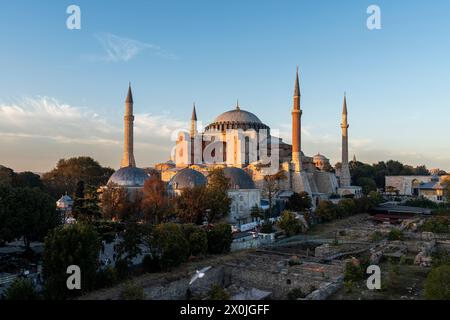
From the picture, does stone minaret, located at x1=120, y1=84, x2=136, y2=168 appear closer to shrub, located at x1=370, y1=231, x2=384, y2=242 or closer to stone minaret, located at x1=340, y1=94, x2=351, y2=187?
shrub, located at x1=370, y1=231, x2=384, y2=242

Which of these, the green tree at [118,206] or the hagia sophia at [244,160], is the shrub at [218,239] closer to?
the green tree at [118,206]

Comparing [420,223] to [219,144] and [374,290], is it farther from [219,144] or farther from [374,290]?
[219,144]

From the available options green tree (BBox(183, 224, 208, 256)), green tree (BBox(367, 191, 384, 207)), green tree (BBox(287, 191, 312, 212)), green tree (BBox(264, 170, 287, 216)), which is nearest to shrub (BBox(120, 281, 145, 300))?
green tree (BBox(183, 224, 208, 256))

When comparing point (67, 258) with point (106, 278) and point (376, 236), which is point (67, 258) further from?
point (376, 236)

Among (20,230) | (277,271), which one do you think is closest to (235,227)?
(277,271)
